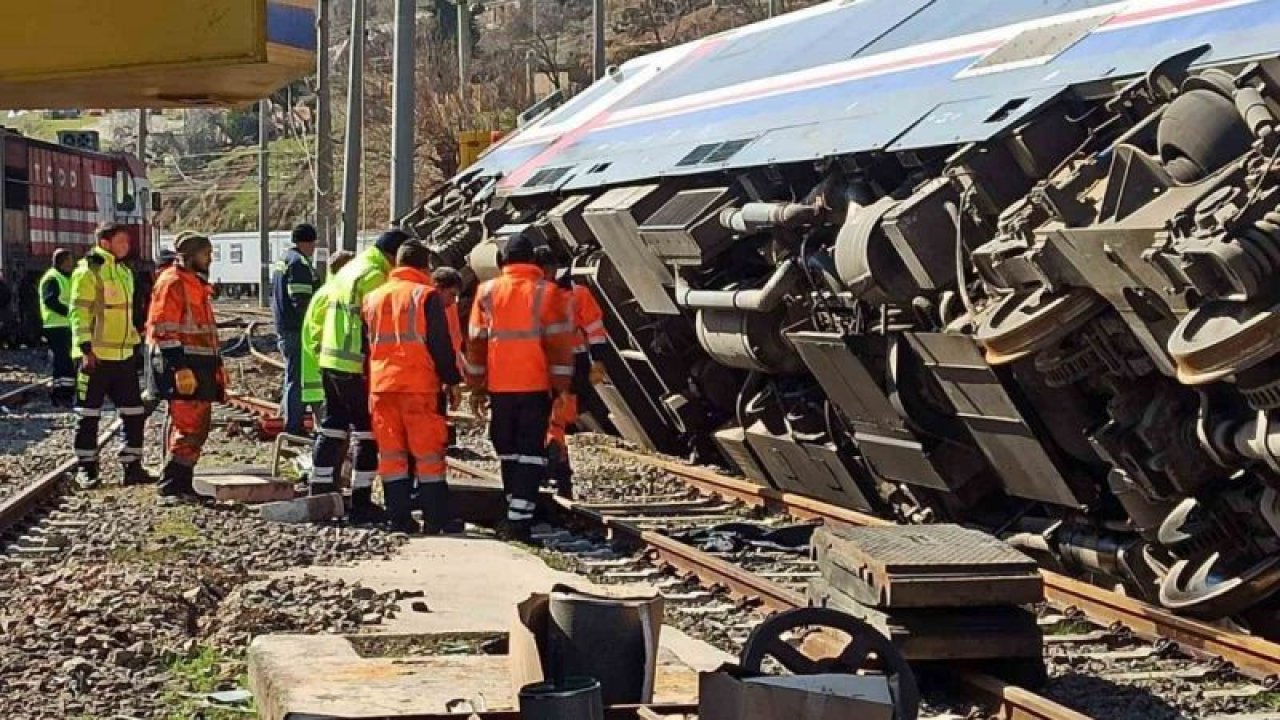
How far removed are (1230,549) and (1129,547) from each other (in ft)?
2.57

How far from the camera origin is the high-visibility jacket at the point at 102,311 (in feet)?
45.4

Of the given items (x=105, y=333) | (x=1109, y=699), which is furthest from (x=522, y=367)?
(x=1109, y=699)

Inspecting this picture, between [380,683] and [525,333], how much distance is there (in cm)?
564

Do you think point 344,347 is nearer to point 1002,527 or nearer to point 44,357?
point 1002,527

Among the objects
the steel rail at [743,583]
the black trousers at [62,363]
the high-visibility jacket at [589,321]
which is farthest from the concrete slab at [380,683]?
the black trousers at [62,363]

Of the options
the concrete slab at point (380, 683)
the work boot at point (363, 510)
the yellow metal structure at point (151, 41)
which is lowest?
the work boot at point (363, 510)

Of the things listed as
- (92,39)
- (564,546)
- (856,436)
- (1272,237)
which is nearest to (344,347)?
(564,546)

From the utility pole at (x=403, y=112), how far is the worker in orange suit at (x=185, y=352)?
900 centimetres

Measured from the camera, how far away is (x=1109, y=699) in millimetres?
7543

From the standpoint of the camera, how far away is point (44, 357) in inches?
1246

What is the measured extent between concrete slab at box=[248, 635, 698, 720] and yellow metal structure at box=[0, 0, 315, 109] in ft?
6.51

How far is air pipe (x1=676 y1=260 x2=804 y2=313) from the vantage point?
481 inches

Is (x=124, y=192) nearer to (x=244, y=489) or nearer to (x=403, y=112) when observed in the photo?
(x=403, y=112)

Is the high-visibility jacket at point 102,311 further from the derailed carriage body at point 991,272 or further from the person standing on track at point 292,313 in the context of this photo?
the derailed carriage body at point 991,272
